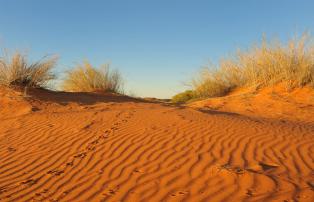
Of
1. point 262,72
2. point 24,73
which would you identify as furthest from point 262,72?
point 24,73

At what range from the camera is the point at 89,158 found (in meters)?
5.20

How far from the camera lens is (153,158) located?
5.07 m

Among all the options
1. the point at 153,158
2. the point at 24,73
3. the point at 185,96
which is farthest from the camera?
the point at 185,96

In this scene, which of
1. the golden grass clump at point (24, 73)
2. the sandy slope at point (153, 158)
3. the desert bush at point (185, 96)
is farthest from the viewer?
the desert bush at point (185, 96)

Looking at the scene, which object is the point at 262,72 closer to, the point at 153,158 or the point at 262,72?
the point at 262,72

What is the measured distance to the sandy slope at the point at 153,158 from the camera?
12.8ft

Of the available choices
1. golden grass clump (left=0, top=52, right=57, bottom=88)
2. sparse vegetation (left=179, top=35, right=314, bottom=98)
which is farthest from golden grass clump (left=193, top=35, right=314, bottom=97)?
golden grass clump (left=0, top=52, right=57, bottom=88)

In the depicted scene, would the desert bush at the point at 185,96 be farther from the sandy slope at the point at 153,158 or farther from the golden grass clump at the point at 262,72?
the sandy slope at the point at 153,158

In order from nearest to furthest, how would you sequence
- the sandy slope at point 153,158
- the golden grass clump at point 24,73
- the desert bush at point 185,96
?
1. the sandy slope at point 153,158
2. the golden grass clump at point 24,73
3. the desert bush at point 185,96

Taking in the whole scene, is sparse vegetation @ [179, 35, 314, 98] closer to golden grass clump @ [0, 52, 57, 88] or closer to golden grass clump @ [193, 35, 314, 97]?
golden grass clump @ [193, 35, 314, 97]

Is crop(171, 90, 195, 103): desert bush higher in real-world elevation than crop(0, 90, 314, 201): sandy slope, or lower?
higher

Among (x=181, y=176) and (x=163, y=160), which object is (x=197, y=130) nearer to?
(x=163, y=160)

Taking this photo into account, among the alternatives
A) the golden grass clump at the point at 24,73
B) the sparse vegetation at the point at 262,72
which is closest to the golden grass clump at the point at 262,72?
the sparse vegetation at the point at 262,72

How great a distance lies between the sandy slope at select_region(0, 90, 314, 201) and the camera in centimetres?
391
